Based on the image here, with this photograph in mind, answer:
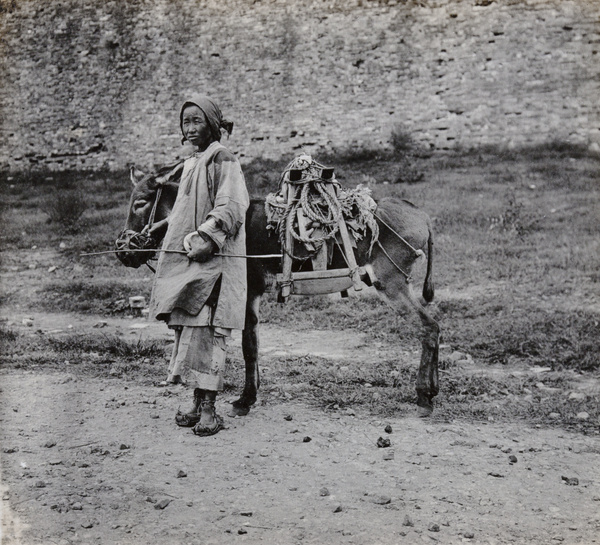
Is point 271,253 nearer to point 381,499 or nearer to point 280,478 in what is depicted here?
point 280,478

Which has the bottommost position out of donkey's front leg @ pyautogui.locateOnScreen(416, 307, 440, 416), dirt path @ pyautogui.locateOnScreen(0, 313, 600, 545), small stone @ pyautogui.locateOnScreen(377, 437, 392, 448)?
dirt path @ pyautogui.locateOnScreen(0, 313, 600, 545)

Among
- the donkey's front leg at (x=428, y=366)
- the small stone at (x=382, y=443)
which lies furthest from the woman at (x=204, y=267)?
the donkey's front leg at (x=428, y=366)

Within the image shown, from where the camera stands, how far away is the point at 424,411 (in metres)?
4.17

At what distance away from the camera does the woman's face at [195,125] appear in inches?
143

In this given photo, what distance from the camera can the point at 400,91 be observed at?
14211 mm

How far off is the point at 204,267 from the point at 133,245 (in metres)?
0.51

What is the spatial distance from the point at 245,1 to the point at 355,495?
47.5 ft

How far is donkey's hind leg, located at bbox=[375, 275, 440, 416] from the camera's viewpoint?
4.23 metres

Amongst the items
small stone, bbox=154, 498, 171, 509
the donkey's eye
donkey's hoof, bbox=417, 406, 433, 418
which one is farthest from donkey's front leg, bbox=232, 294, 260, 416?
small stone, bbox=154, 498, 171, 509

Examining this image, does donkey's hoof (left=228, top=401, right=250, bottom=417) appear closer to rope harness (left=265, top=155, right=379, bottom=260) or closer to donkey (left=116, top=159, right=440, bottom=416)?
donkey (left=116, top=159, right=440, bottom=416)

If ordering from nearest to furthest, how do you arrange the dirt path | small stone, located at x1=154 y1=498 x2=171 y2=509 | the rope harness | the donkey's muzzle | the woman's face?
the dirt path → small stone, located at x1=154 y1=498 x2=171 y2=509 → the woman's face → the donkey's muzzle → the rope harness

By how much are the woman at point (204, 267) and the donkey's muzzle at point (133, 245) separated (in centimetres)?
20

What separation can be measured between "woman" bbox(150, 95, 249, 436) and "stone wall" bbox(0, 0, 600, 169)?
35.6 ft

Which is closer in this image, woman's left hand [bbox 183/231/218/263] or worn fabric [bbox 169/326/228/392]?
woman's left hand [bbox 183/231/218/263]
